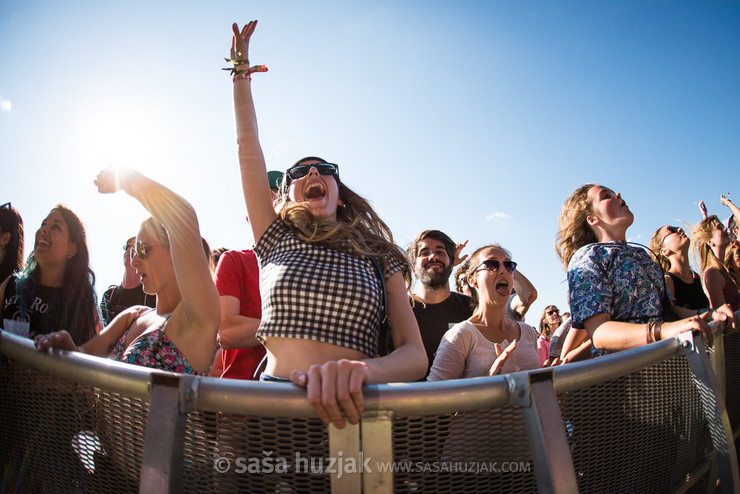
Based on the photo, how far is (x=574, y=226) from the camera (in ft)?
10.1

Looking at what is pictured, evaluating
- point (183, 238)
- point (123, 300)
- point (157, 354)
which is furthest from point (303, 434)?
point (123, 300)

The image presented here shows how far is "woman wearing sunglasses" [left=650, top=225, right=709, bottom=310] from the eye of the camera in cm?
425

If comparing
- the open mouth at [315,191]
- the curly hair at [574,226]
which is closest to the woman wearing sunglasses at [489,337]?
the curly hair at [574,226]

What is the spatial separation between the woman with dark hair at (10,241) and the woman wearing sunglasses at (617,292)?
13.5 feet

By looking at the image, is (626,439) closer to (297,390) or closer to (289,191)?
(297,390)

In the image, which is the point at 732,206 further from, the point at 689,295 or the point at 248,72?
the point at 248,72

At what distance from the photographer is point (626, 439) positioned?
4.50 ft

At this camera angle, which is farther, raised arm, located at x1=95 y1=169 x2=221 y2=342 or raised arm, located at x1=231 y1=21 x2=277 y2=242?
raised arm, located at x1=231 y1=21 x2=277 y2=242

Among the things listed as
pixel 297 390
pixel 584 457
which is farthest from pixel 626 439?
pixel 297 390

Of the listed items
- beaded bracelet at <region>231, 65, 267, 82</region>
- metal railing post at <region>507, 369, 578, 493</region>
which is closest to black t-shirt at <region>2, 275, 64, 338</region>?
beaded bracelet at <region>231, 65, 267, 82</region>

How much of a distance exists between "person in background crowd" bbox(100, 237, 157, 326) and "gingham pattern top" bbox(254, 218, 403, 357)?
120 inches

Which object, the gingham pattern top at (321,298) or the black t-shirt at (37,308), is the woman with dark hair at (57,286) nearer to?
the black t-shirt at (37,308)

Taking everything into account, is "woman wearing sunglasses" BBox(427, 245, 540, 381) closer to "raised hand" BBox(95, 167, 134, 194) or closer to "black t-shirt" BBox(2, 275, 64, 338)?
"raised hand" BBox(95, 167, 134, 194)

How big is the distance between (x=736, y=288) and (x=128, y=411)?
624cm
